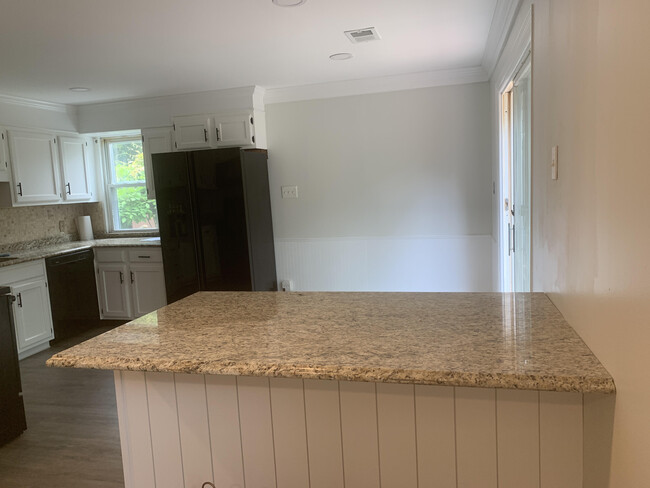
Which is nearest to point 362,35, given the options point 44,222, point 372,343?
point 372,343

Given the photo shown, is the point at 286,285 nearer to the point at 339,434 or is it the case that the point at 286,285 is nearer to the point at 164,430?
the point at 164,430

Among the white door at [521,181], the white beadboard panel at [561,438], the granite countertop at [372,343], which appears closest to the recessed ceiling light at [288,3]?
the white door at [521,181]

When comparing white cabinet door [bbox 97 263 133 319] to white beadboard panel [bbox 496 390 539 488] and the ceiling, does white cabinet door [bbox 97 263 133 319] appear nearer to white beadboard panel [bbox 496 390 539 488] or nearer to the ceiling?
the ceiling

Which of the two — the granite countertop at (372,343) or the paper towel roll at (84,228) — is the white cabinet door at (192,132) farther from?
the granite countertop at (372,343)

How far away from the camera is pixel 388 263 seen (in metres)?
4.61

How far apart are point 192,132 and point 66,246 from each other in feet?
5.38

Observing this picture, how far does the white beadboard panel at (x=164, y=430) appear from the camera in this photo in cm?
150

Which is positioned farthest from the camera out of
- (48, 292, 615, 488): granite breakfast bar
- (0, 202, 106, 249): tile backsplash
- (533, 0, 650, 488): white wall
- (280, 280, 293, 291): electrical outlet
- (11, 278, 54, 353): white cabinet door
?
(280, 280, 293, 291): electrical outlet

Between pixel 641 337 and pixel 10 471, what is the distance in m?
2.79

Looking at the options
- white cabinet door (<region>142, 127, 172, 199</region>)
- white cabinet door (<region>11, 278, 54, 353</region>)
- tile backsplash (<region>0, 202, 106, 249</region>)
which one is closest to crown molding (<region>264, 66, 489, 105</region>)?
white cabinet door (<region>142, 127, 172, 199</region>)

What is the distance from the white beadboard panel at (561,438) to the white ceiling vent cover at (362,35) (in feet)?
7.80

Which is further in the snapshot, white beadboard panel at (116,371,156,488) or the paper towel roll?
the paper towel roll

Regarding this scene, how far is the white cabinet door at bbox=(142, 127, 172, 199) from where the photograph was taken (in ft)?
15.7

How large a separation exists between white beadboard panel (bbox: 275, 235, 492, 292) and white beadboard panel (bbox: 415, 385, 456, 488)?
325 cm
